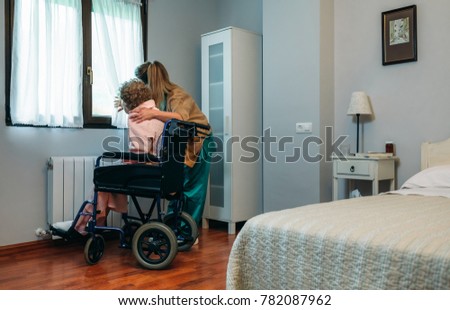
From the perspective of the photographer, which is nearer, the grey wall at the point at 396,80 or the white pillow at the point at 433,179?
the white pillow at the point at 433,179

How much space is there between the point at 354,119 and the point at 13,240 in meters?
2.81

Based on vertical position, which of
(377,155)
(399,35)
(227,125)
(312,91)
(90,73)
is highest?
(399,35)

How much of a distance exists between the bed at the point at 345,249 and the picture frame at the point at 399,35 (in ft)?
5.61

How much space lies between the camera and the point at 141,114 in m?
2.83

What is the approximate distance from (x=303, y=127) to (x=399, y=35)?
3.28 feet

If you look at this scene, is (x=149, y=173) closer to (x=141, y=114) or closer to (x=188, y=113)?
(x=141, y=114)

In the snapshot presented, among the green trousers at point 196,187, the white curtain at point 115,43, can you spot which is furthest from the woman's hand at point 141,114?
the white curtain at point 115,43

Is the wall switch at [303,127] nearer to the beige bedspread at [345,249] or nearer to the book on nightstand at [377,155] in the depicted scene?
the book on nightstand at [377,155]

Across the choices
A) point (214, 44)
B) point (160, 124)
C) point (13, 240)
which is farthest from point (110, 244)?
point (214, 44)

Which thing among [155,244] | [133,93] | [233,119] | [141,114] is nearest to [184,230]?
[155,244]

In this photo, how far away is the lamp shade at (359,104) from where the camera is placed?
10.6ft

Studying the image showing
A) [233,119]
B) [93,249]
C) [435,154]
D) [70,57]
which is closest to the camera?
[93,249]

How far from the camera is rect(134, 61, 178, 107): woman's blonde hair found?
3.12 metres

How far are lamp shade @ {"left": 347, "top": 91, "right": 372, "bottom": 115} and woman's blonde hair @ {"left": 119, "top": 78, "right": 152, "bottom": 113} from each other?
158cm
